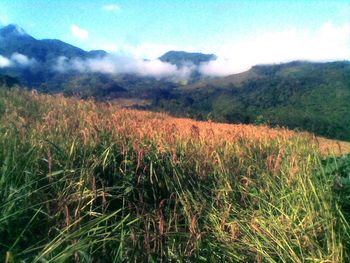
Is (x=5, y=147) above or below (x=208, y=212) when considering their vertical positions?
above

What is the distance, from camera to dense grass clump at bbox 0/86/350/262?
266cm

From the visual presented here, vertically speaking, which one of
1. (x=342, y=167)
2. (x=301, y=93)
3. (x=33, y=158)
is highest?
(x=33, y=158)

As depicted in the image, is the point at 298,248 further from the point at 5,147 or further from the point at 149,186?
the point at 5,147

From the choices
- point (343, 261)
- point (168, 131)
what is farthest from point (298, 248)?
point (168, 131)

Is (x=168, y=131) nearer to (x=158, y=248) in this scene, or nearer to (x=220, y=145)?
(x=220, y=145)

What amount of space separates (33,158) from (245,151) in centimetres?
298

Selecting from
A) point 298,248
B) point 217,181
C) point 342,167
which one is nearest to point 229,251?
point 298,248

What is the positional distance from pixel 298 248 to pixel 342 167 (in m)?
1.46

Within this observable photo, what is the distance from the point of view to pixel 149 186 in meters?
4.06

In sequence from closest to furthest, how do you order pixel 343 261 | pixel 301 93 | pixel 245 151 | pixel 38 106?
pixel 343 261
pixel 245 151
pixel 38 106
pixel 301 93

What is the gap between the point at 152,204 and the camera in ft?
12.8

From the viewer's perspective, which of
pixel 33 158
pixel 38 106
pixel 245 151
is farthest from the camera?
pixel 38 106

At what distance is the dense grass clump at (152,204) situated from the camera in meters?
2.66

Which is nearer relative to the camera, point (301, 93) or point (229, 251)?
point (229, 251)
